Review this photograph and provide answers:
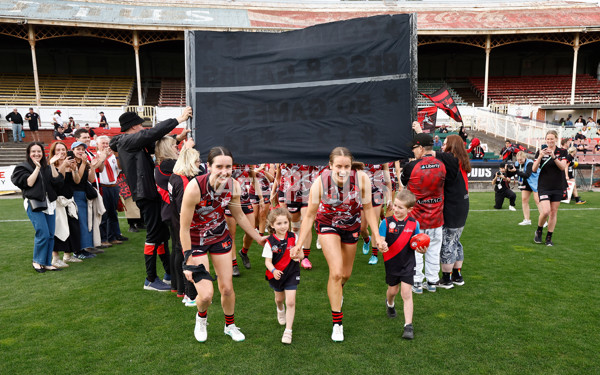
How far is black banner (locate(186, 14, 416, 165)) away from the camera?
4.33m

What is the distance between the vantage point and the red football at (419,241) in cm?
387

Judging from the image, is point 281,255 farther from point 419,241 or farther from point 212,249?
point 419,241

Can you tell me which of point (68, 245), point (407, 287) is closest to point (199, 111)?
point (407, 287)

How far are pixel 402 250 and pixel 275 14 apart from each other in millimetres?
28079

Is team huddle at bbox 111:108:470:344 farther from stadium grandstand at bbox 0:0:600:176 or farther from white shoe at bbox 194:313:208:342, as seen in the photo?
stadium grandstand at bbox 0:0:600:176

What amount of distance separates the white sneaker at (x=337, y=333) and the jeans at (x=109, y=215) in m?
5.35

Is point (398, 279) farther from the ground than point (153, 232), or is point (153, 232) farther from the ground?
point (153, 232)

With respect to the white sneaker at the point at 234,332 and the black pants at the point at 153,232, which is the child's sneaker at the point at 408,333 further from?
the black pants at the point at 153,232

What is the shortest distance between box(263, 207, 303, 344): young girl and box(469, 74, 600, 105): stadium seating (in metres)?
29.8

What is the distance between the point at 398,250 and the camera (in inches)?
157

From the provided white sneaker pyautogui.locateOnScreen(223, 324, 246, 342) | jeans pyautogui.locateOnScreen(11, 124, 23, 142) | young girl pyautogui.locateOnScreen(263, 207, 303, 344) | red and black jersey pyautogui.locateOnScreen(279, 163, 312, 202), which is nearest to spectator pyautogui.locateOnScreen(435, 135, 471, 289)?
young girl pyautogui.locateOnScreen(263, 207, 303, 344)

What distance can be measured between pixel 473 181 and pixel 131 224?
40.1 ft

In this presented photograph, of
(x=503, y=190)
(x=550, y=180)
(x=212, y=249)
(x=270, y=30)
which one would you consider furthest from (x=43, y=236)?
(x=270, y=30)

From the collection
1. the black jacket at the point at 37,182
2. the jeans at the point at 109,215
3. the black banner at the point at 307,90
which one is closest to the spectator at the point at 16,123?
the jeans at the point at 109,215
